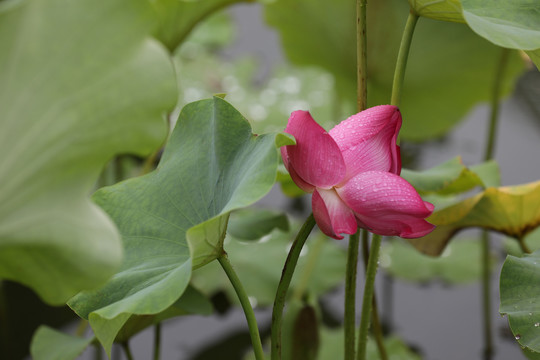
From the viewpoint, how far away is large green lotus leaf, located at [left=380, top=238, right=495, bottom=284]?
4.51 ft

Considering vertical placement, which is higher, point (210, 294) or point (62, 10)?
point (62, 10)

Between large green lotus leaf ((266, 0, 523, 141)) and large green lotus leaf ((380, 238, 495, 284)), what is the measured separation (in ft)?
0.94

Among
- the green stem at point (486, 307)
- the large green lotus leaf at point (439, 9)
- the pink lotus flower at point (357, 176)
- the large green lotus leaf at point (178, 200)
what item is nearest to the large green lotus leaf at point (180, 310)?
the large green lotus leaf at point (178, 200)

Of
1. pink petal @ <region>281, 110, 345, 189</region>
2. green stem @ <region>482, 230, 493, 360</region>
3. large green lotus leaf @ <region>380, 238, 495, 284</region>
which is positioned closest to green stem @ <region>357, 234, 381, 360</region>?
pink petal @ <region>281, 110, 345, 189</region>

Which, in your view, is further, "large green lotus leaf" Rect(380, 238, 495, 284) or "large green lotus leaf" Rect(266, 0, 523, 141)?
"large green lotus leaf" Rect(380, 238, 495, 284)

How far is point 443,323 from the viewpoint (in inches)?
49.1

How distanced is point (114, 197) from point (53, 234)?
0.21m

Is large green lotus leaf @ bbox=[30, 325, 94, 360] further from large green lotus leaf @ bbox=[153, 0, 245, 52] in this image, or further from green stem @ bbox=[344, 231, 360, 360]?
large green lotus leaf @ bbox=[153, 0, 245, 52]

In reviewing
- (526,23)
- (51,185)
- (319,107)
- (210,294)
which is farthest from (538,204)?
(319,107)

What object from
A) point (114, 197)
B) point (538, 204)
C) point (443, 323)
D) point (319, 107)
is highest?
point (114, 197)

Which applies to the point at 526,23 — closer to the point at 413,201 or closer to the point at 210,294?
the point at 413,201

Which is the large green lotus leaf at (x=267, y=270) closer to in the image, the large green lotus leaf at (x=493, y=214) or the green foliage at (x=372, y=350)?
the green foliage at (x=372, y=350)

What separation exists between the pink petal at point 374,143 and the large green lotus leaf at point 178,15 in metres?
0.52

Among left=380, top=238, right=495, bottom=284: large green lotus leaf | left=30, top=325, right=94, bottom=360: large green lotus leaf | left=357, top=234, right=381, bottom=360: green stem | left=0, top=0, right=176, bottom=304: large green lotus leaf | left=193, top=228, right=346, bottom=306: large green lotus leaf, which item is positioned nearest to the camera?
left=0, top=0, right=176, bottom=304: large green lotus leaf
